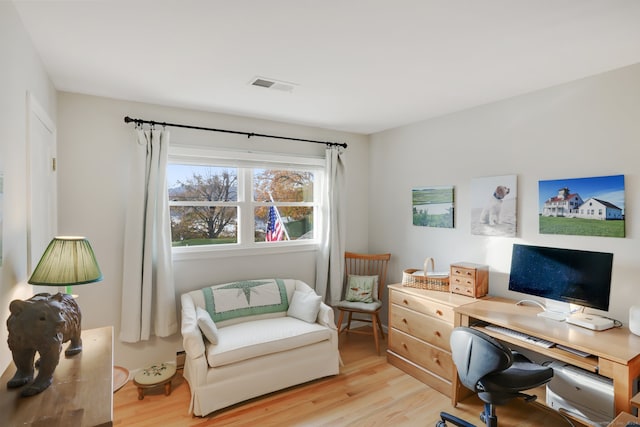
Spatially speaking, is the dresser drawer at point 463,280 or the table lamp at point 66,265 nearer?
the table lamp at point 66,265

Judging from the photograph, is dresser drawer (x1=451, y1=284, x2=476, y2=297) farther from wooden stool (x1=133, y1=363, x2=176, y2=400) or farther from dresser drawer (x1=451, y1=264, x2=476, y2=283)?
wooden stool (x1=133, y1=363, x2=176, y2=400)

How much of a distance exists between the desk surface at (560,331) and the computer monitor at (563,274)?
16 cm

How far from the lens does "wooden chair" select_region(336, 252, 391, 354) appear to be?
12.0 feet

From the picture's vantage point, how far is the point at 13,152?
1613mm

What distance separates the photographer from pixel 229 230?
3598mm

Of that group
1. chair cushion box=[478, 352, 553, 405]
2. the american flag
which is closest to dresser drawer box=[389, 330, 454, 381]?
chair cushion box=[478, 352, 553, 405]

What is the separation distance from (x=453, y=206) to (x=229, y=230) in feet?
7.59

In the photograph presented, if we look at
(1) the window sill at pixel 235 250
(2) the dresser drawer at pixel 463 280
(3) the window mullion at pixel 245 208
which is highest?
(3) the window mullion at pixel 245 208

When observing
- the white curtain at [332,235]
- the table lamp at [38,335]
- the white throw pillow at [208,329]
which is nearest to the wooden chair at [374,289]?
the white curtain at [332,235]

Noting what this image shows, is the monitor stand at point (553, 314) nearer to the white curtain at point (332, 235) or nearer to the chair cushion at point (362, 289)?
the chair cushion at point (362, 289)

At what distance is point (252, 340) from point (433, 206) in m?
2.22

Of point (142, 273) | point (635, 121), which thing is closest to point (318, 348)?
point (142, 273)

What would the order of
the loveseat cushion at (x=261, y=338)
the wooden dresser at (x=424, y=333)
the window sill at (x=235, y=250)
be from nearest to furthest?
the loveseat cushion at (x=261, y=338) < the wooden dresser at (x=424, y=333) < the window sill at (x=235, y=250)

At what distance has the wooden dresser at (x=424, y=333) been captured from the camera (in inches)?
111
